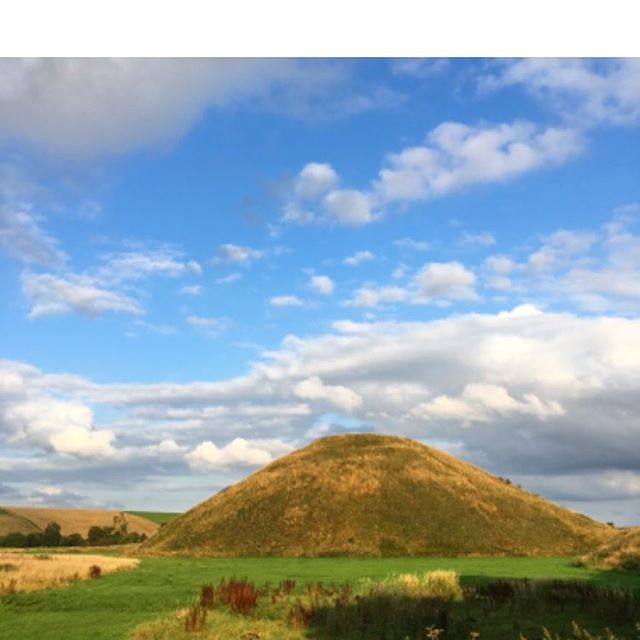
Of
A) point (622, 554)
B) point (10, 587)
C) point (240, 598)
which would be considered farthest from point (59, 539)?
point (240, 598)

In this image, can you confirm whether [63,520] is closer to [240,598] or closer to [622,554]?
[622,554]

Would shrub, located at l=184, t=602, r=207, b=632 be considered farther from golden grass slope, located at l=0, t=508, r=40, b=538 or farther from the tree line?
golden grass slope, located at l=0, t=508, r=40, b=538

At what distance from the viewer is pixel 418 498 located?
89.6m

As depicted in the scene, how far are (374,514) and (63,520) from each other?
312ft

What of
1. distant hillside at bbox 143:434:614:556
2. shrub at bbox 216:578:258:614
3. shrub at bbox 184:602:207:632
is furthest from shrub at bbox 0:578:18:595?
distant hillside at bbox 143:434:614:556

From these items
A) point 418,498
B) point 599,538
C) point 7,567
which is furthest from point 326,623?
point 599,538

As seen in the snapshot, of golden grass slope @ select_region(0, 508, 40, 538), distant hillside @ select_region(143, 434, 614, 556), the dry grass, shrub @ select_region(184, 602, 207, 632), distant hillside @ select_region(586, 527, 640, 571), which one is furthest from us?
golden grass slope @ select_region(0, 508, 40, 538)

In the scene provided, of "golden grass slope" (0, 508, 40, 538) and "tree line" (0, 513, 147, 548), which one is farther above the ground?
"golden grass slope" (0, 508, 40, 538)

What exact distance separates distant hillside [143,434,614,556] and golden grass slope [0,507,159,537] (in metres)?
56.4

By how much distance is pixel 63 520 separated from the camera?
510ft

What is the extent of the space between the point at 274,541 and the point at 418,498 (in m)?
19.3

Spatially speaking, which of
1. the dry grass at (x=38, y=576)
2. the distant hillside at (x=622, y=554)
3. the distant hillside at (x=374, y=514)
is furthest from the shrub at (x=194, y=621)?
the distant hillside at (x=374, y=514)

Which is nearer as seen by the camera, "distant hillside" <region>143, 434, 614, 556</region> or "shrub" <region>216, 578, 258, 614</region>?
"shrub" <region>216, 578, 258, 614</region>

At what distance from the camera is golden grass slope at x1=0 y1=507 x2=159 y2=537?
14512cm
